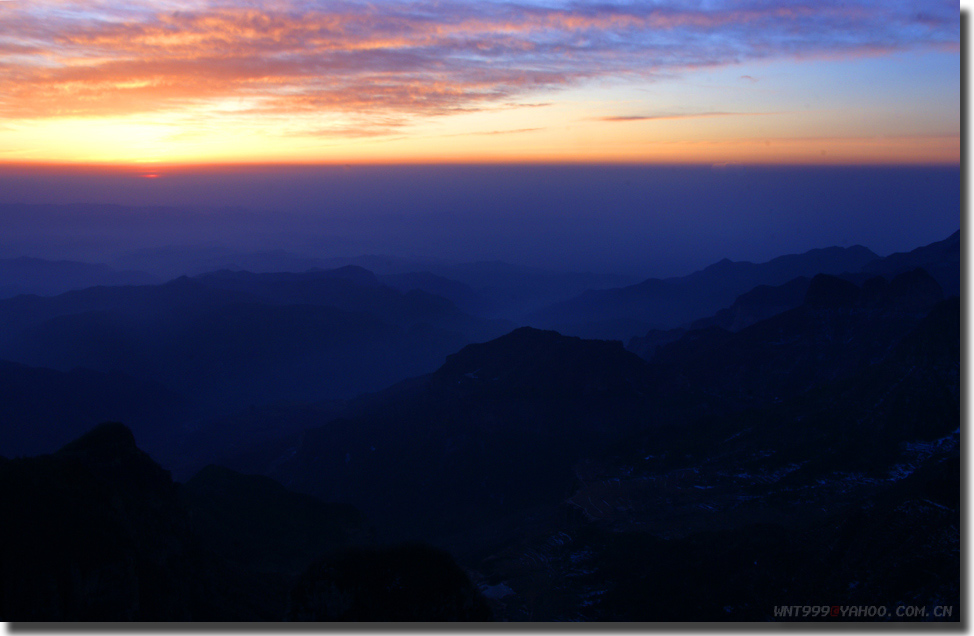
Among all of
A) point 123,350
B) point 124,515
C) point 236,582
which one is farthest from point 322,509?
point 123,350

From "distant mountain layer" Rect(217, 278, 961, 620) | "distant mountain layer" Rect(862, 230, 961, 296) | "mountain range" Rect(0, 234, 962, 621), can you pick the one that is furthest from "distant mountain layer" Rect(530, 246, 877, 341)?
"distant mountain layer" Rect(217, 278, 961, 620)

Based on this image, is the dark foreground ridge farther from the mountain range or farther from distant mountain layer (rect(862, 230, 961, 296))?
distant mountain layer (rect(862, 230, 961, 296))

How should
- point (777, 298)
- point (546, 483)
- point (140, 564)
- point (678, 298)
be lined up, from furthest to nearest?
1. point (678, 298)
2. point (777, 298)
3. point (546, 483)
4. point (140, 564)

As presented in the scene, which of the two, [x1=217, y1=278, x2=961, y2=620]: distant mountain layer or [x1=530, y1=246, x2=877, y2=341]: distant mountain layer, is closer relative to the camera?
[x1=217, y1=278, x2=961, y2=620]: distant mountain layer

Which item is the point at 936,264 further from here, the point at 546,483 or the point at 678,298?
the point at 678,298

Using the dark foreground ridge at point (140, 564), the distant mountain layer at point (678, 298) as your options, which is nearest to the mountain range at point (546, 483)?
the dark foreground ridge at point (140, 564)

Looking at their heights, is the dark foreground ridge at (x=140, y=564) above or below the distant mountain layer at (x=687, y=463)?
above

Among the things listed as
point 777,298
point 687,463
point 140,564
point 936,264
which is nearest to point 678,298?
point 777,298

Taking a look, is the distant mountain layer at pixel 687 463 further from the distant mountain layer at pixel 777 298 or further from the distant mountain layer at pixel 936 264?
the distant mountain layer at pixel 936 264
